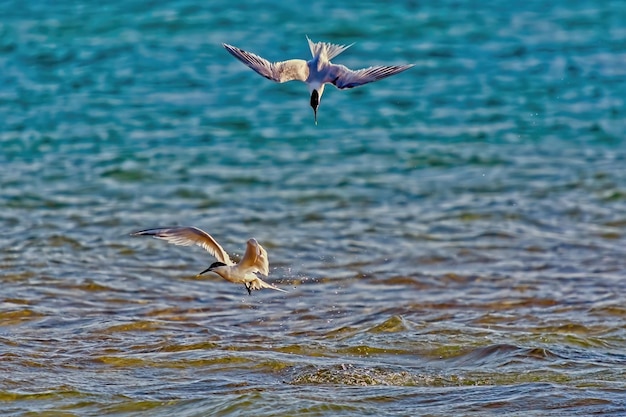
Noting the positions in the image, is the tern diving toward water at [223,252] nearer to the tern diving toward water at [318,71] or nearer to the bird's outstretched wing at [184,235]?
the bird's outstretched wing at [184,235]

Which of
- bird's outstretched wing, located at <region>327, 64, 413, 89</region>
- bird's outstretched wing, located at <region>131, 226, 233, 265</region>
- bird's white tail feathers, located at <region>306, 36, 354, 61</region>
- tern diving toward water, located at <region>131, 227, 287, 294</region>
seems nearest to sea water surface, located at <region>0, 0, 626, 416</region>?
tern diving toward water, located at <region>131, 227, 287, 294</region>

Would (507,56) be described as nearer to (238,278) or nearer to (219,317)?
(219,317)

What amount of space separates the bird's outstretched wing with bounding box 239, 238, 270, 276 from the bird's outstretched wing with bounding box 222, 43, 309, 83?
83cm

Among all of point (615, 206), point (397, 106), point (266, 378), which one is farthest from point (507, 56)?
point (266, 378)

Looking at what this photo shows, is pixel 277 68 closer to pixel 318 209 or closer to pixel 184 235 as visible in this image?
pixel 184 235

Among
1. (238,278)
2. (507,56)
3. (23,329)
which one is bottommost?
(23,329)

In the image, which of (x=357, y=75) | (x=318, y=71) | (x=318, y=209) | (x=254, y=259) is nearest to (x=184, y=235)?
(x=254, y=259)

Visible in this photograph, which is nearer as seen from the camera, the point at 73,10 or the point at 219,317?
the point at 219,317

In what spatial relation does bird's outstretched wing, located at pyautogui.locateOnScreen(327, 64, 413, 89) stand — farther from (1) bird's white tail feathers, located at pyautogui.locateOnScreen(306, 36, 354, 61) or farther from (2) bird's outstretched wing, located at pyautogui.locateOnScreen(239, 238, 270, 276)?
(2) bird's outstretched wing, located at pyautogui.locateOnScreen(239, 238, 270, 276)

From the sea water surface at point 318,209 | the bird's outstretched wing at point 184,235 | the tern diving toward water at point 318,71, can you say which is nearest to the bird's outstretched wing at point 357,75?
the tern diving toward water at point 318,71

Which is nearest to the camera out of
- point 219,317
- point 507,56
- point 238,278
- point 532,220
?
point 238,278

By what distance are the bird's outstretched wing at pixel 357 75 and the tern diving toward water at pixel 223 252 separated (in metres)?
0.89

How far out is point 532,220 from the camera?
11.1m

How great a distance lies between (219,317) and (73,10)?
28.7 feet
